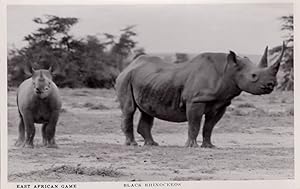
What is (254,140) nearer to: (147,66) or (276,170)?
(276,170)

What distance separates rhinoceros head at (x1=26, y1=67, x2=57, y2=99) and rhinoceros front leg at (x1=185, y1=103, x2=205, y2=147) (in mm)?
520

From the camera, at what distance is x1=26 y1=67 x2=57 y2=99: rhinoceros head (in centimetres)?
323

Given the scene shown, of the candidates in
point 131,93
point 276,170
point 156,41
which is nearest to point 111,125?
point 131,93

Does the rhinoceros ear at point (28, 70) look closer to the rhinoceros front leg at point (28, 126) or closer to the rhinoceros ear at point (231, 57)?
the rhinoceros front leg at point (28, 126)

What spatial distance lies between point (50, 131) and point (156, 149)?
0.40 m

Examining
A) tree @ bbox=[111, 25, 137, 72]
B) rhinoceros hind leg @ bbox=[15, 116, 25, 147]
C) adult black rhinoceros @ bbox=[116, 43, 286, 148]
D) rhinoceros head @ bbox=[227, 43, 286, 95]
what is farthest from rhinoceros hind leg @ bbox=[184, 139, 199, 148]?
rhinoceros hind leg @ bbox=[15, 116, 25, 147]

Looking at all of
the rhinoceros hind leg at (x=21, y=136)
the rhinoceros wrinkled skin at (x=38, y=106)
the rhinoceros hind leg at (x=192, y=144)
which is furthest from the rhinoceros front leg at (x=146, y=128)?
the rhinoceros hind leg at (x=21, y=136)

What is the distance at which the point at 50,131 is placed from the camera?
326 cm

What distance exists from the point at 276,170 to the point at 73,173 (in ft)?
2.44

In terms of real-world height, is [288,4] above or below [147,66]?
above

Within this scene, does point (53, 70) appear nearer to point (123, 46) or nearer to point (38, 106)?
point (38, 106)

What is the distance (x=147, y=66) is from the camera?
3320mm

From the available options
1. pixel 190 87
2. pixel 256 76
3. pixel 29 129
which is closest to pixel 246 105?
pixel 256 76

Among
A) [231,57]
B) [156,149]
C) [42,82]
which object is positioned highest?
[231,57]
